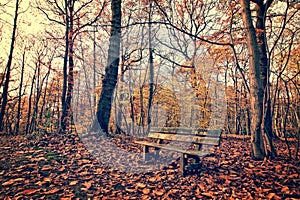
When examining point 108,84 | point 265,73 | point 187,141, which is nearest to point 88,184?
point 187,141

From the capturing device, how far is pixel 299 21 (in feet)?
21.4

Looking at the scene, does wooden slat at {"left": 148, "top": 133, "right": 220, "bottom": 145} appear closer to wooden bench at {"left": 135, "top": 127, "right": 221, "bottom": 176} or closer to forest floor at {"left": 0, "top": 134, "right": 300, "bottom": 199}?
wooden bench at {"left": 135, "top": 127, "right": 221, "bottom": 176}

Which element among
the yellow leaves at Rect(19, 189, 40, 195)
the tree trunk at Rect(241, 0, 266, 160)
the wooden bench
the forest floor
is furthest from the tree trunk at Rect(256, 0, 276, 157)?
the yellow leaves at Rect(19, 189, 40, 195)

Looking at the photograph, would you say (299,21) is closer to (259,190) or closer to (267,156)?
(267,156)

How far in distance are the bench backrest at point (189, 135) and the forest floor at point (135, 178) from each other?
1.72ft

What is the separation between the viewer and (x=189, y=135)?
464cm

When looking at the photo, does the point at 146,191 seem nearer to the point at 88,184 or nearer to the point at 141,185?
the point at 141,185

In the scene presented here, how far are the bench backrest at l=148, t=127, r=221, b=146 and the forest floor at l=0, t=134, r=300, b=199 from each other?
1.72 feet

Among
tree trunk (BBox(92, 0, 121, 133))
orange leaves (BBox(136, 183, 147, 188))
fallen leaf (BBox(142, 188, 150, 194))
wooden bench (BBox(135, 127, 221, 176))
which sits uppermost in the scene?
tree trunk (BBox(92, 0, 121, 133))

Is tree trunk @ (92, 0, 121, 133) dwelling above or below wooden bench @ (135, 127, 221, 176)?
above

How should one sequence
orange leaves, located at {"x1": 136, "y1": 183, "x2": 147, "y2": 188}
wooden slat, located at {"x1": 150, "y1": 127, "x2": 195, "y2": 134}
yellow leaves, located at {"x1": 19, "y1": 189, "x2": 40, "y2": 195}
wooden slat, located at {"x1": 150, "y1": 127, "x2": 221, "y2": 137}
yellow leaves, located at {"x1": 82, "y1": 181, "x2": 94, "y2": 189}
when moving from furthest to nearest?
wooden slat, located at {"x1": 150, "y1": 127, "x2": 195, "y2": 134} → wooden slat, located at {"x1": 150, "y1": 127, "x2": 221, "y2": 137} → orange leaves, located at {"x1": 136, "y1": 183, "x2": 147, "y2": 188} → yellow leaves, located at {"x1": 82, "y1": 181, "x2": 94, "y2": 189} → yellow leaves, located at {"x1": 19, "y1": 189, "x2": 40, "y2": 195}

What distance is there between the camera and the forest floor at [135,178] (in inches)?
120

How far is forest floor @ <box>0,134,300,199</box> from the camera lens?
304cm

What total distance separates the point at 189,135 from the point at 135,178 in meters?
1.55
